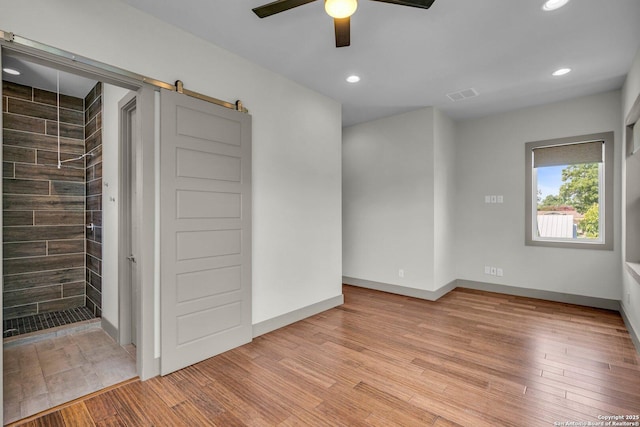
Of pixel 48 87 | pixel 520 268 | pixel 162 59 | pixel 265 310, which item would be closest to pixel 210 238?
pixel 265 310

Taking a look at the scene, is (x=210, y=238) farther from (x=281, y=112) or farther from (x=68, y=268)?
(x=68, y=268)

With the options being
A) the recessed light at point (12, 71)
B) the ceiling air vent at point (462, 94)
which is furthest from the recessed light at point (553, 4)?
the recessed light at point (12, 71)

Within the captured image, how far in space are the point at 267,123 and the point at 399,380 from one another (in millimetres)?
2751

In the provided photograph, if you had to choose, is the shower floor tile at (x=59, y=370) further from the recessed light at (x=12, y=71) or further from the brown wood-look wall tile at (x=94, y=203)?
the recessed light at (x=12, y=71)

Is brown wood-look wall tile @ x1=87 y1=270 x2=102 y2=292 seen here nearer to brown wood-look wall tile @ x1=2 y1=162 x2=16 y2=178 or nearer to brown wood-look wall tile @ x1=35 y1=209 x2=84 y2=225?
brown wood-look wall tile @ x1=35 y1=209 x2=84 y2=225

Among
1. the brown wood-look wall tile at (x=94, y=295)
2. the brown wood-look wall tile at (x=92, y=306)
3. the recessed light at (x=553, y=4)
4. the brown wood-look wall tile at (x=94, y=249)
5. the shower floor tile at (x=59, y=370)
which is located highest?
the recessed light at (x=553, y=4)

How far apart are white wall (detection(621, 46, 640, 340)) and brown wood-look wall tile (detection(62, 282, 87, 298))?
20.2ft

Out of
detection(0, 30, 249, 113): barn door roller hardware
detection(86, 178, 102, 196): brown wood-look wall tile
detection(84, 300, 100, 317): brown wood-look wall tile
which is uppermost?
detection(0, 30, 249, 113): barn door roller hardware

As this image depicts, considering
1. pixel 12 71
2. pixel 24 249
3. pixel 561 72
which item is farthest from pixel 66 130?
pixel 561 72

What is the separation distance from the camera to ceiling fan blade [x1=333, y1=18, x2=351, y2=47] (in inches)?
79.0

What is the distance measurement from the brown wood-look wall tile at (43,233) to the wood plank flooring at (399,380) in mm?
2508

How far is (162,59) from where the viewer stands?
2.57 m

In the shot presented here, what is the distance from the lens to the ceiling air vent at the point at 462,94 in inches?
159

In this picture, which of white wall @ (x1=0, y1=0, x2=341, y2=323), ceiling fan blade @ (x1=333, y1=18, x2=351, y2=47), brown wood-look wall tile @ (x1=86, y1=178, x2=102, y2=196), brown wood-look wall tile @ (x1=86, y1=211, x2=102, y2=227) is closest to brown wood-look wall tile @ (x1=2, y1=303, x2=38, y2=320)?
brown wood-look wall tile @ (x1=86, y1=211, x2=102, y2=227)
